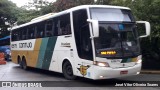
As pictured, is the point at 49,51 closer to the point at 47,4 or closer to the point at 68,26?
the point at 68,26

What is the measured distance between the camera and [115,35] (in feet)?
40.0

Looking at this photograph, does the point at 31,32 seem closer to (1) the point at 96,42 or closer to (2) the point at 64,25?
(2) the point at 64,25

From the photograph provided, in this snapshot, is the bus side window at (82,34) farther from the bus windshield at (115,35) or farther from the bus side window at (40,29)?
the bus side window at (40,29)

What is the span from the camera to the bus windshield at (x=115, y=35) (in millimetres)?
11969

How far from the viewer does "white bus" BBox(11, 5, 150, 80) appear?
1191 centimetres

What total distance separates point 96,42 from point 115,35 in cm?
86

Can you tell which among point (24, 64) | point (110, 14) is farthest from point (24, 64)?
point (110, 14)

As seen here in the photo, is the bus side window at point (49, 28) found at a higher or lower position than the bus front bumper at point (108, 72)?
higher

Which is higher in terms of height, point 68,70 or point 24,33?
point 24,33

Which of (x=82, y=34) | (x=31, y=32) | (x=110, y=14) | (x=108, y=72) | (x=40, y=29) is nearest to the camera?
(x=108, y=72)

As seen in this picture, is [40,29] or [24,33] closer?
[40,29]

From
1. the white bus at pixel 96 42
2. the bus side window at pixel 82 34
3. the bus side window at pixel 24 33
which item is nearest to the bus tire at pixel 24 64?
the bus side window at pixel 24 33

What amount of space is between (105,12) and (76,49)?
2053 mm

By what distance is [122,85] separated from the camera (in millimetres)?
12398
